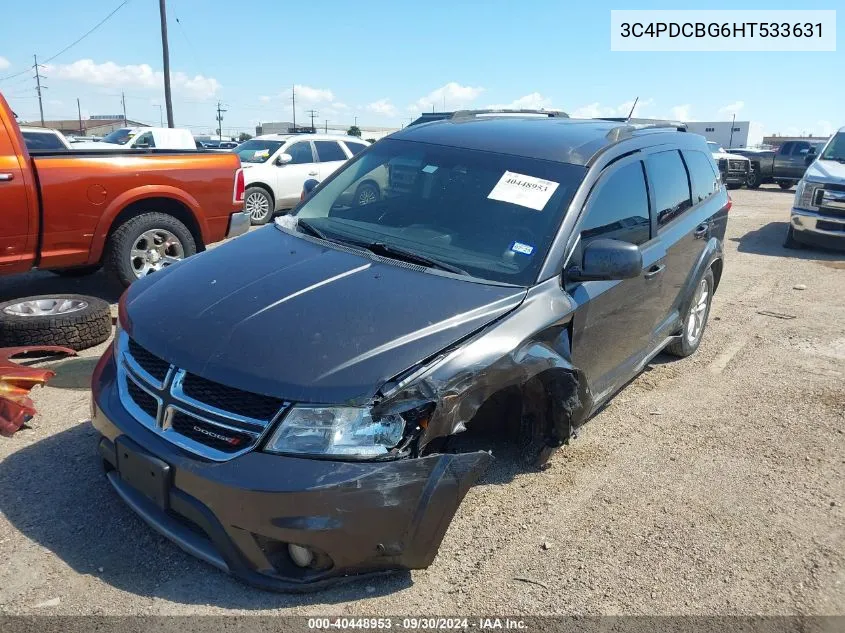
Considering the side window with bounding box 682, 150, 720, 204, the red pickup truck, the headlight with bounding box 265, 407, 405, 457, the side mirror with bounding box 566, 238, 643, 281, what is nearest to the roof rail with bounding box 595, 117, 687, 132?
the side window with bounding box 682, 150, 720, 204

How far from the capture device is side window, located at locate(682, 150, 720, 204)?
5102 mm

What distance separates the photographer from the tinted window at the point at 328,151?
523 inches

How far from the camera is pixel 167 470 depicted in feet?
8.15

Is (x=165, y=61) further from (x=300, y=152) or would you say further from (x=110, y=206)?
(x=110, y=206)

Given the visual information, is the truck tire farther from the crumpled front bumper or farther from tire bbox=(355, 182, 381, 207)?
the crumpled front bumper

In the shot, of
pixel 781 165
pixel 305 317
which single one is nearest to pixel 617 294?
pixel 305 317

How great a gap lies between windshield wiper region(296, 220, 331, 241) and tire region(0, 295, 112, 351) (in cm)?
214

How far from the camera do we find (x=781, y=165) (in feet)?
76.8

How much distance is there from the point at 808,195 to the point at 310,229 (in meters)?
9.53

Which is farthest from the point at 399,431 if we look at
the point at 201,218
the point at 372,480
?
the point at 201,218

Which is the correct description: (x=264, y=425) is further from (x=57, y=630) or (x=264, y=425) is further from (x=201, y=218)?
(x=201, y=218)

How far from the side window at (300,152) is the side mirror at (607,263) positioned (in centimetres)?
1037

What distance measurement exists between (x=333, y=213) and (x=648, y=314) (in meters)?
2.07

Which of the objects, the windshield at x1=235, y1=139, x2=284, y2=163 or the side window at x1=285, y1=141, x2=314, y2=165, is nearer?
the windshield at x1=235, y1=139, x2=284, y2=163
